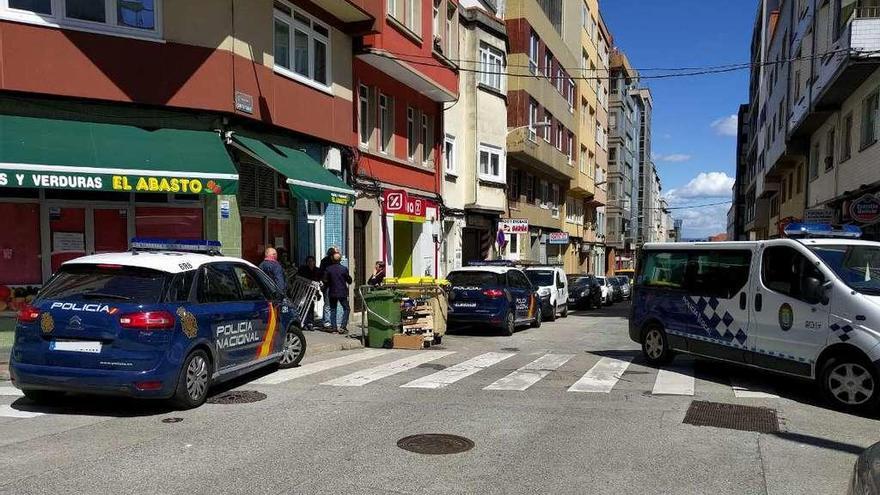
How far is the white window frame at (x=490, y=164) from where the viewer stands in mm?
26031

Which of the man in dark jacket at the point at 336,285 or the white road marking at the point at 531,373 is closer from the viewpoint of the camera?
the white road marking at the point at 531,373

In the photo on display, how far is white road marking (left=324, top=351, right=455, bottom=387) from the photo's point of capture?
344 inches

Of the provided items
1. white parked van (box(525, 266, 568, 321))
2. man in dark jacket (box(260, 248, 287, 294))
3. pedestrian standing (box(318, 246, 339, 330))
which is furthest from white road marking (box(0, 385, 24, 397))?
white parked van (box(525, 266, 568, 321))

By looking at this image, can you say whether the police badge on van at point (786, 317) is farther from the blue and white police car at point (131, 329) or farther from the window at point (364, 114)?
the window at point (364, 114)

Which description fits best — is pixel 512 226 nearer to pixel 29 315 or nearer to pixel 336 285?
pixel 336 285

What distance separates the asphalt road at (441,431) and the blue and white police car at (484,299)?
232 inches

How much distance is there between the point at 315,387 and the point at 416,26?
560 inches

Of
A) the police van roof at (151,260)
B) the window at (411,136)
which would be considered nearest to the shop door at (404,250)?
the window at (411,136)

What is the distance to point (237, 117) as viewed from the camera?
12.7m

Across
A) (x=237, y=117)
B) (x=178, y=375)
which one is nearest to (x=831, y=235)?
(x=178, y=375)

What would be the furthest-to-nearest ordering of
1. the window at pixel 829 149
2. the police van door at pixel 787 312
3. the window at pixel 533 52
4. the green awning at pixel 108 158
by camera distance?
the window at pixel 533 52
the window at pixel 829 149
the green awning at pixel 108 158
the police van door at pixel 787 312

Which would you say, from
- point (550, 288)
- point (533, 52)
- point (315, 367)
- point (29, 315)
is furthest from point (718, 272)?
point (533, 52)

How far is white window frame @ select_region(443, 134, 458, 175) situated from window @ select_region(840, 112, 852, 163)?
511 inches

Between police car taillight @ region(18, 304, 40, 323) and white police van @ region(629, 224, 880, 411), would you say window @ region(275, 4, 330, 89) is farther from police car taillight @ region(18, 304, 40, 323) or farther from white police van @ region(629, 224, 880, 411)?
white police van @ region(629, 224, 880, 411)
